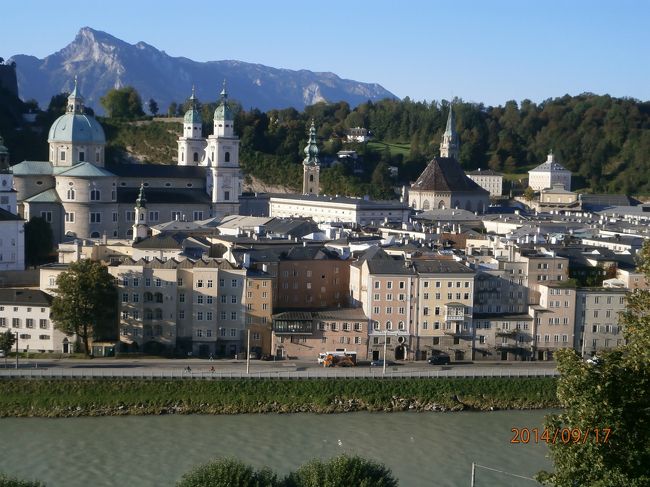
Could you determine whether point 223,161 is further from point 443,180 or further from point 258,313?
point 258,313

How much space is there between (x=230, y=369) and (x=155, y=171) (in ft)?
61.9

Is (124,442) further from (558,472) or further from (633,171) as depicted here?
(633,171)

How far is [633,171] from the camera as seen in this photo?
58.9 m

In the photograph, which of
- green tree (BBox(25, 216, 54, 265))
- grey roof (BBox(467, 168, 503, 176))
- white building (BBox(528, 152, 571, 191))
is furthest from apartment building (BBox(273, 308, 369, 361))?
white building (BBox(528, 152, 571, 191))

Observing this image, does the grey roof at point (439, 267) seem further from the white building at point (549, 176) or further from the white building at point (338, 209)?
the white building at point (549, 176)

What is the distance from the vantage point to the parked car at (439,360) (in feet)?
69.4

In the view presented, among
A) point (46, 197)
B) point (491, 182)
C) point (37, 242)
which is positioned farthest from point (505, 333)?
point (491, 182)

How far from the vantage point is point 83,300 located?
66.3 ft

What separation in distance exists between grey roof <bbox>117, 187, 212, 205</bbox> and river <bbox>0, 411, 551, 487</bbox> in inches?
721

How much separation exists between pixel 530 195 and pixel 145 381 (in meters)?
37.2

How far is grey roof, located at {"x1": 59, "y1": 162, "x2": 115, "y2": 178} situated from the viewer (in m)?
33.8

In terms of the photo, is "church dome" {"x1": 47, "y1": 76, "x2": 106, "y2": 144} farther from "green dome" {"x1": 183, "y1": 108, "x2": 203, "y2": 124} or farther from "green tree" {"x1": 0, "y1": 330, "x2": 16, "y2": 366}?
"green tree" {"x1": 0, "y1": 330, "x2": 16, "y2": 366}

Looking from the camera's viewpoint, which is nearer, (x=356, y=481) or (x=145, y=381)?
(x=356, y=481)

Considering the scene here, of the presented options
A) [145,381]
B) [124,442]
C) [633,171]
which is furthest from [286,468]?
[633,171]
